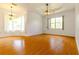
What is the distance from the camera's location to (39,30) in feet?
5.16

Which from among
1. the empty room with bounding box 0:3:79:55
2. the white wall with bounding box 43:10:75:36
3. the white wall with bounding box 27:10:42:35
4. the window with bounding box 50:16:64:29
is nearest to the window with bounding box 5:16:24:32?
the empty room with bounding box 0:3:79:55

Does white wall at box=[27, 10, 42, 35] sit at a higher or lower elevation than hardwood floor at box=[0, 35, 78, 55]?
higher

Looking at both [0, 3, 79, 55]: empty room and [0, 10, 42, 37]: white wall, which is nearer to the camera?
[0, 3, 79, 55]: empty room

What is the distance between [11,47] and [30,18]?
1.92 feet

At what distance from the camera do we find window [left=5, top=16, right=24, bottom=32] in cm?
151

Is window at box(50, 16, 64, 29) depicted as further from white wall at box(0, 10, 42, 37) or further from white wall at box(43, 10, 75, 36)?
white wall at box(0, 10, 42, 37)

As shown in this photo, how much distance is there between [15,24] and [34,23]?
0.32 m

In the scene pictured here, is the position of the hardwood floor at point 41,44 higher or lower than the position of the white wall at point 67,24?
lower

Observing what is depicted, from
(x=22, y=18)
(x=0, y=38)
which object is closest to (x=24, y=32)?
(x=22, y=18)

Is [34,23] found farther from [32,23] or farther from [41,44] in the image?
[41,44]

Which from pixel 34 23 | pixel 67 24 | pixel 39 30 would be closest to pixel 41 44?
pixel 39 30

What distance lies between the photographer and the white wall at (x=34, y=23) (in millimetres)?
1573

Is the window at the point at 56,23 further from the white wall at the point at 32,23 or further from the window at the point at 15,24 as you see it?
the window at the point at 15,24

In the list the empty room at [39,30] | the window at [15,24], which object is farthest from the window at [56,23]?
the window at [15,24]
